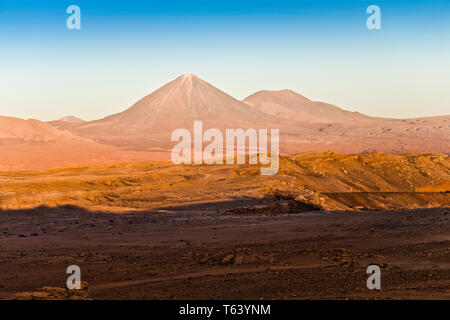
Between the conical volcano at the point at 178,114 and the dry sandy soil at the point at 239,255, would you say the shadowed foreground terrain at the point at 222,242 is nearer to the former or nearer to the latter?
the dry sandy soil at the point at 239,255

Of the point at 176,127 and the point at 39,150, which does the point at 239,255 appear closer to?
the point at 39,150

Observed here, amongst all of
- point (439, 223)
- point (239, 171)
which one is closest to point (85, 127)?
point (239, 171)

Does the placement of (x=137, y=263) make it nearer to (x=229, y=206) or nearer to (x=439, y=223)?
(x=439, y=223)

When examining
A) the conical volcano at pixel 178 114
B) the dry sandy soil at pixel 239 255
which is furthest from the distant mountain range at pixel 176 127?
the dry sandy soil at pixel 239 255

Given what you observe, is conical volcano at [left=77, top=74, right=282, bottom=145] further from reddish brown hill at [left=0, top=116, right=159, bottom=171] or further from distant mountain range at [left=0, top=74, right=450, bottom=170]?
reddish brown hill at [left=0, top=116, right=159, bottom=171]

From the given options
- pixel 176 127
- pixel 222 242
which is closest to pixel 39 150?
pixel 222 242

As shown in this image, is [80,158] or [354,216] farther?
[80,158]
